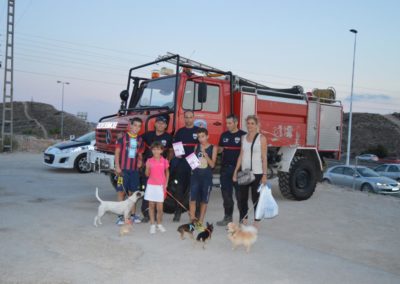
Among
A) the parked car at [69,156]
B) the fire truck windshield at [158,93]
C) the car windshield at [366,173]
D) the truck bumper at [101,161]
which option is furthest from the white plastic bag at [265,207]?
the car windshield at [366,173]

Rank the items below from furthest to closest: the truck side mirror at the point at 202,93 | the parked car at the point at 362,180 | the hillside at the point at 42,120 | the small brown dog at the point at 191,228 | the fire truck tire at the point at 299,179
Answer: the hillside at the point at 42,120 → the parked car at the point at 362,180 → the fire truck tire at the point at 299,179 → the truck side mirror at the point at 202,93 → the small brown dog at the point at 191,228

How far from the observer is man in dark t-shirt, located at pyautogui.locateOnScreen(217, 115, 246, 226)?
20.2 ft

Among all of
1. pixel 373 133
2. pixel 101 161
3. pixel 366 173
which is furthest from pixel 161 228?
pixel 373 133

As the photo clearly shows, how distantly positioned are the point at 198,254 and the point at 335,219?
3787 millimetres

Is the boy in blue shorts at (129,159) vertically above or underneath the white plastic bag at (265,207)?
above

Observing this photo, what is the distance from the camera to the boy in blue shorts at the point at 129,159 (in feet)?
20.4

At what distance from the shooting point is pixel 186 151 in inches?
245

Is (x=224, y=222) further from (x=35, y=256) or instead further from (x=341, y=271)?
(x=35, y=256)

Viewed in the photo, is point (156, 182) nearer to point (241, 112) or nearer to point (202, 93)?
point (202, 93)

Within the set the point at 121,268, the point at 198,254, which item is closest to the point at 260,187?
the point at 198,254

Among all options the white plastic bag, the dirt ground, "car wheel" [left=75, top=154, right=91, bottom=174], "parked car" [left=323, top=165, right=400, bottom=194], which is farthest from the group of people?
"parked car" [left=323, top=165, right=400, bottom=194]

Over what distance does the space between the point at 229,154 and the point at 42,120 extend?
73.4m

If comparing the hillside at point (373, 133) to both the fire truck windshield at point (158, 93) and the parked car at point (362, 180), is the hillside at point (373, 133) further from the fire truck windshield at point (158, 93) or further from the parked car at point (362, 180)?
the fire truck windshield at point (158, 93)

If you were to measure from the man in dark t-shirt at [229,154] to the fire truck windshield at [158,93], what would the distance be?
1.46 m
